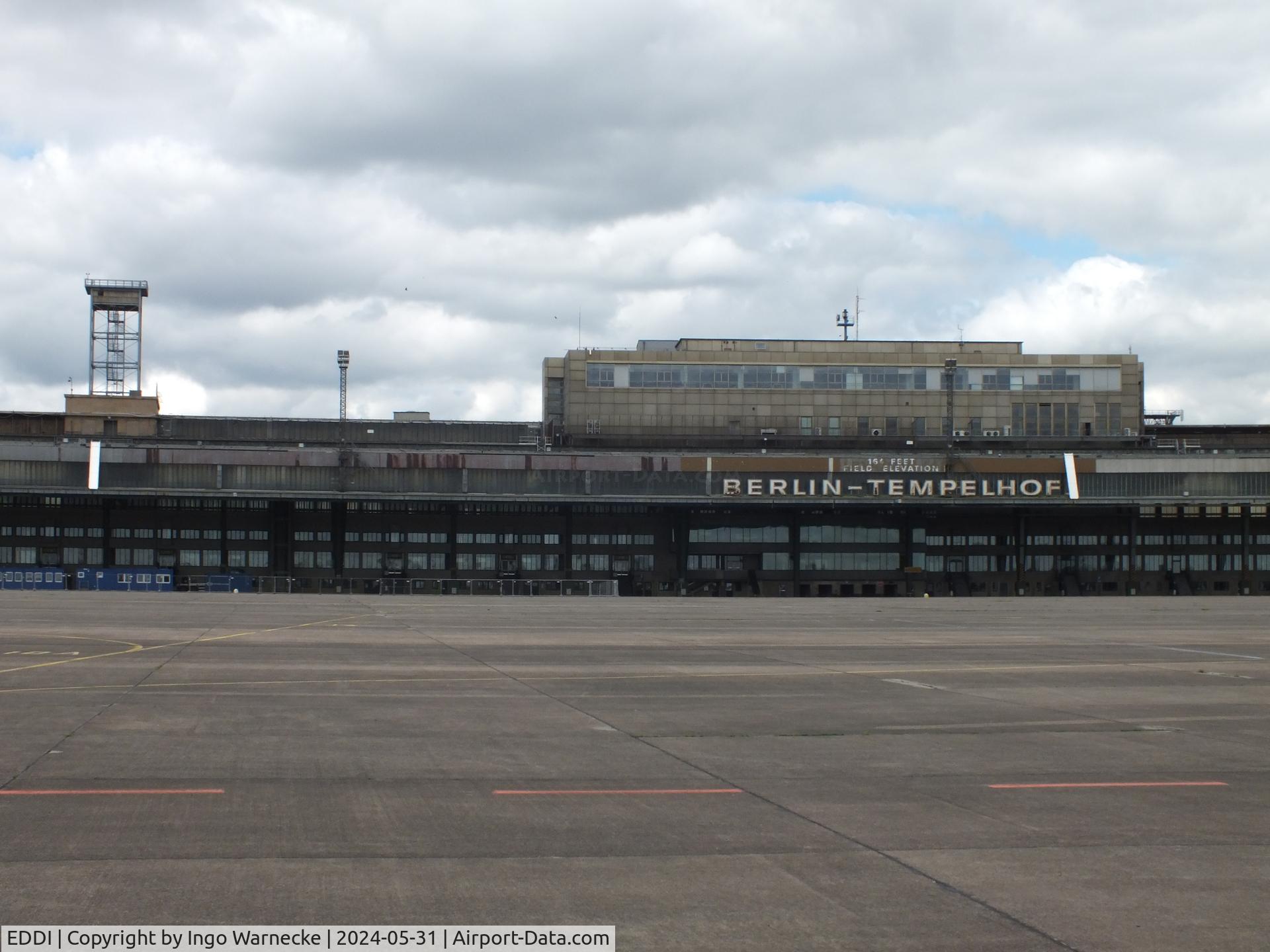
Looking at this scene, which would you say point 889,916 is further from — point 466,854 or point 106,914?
point 106,914

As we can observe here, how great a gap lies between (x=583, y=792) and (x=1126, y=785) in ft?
25.8

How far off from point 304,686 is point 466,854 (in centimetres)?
1632

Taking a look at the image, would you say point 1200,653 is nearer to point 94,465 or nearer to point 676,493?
point 676,493

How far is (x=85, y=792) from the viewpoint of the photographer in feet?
49.0

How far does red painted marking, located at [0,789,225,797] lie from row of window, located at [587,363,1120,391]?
4082 inches

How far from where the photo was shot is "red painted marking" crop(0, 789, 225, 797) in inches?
576

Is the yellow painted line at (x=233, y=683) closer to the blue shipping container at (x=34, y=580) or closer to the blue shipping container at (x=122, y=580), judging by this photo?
the blue shipping container at (x=122, y=580)

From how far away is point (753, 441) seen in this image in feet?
384

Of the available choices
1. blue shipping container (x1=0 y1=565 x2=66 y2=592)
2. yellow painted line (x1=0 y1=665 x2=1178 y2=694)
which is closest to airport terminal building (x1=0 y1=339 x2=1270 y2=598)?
blue shipping container (x1=0 y1=565 x2=66 y2=592)

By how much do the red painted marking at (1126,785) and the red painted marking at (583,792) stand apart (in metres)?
3.87

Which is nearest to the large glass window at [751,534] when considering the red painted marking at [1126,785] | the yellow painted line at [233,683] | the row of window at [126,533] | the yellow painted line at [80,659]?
the row of window at [126,533]

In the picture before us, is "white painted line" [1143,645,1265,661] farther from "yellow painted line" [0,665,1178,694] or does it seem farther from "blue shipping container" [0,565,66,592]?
"blue shipping container" [0,565,66,592]

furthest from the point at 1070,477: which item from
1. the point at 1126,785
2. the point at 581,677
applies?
the point at 1126,785

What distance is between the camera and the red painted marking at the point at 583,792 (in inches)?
604
